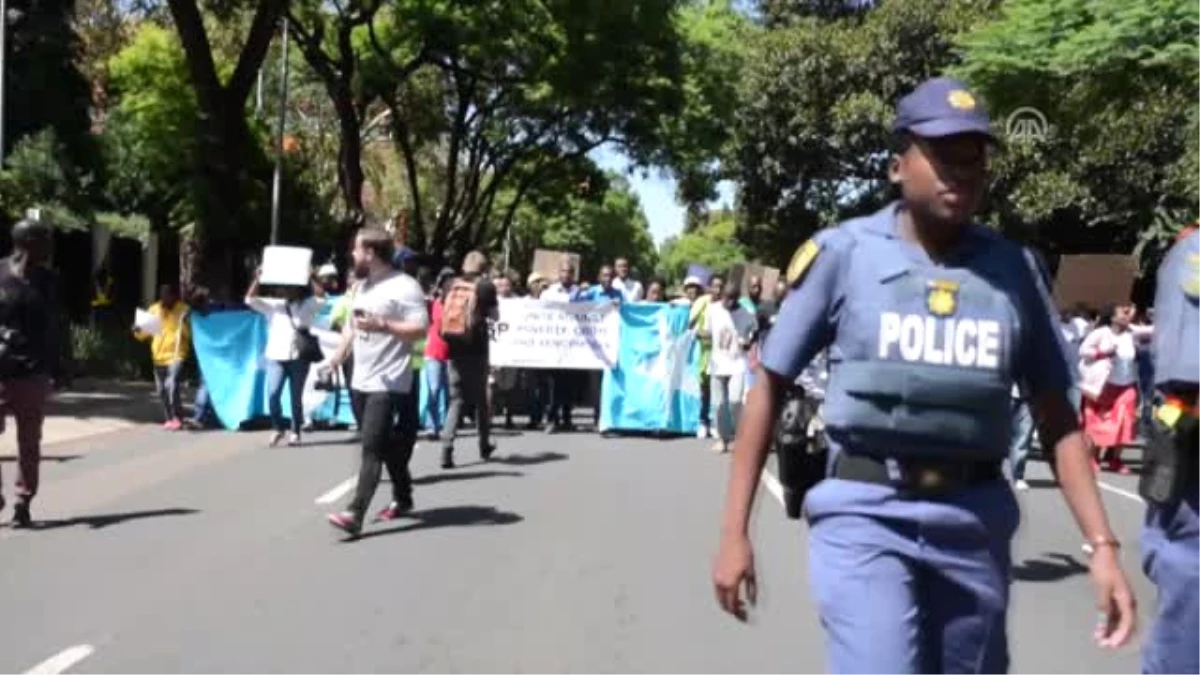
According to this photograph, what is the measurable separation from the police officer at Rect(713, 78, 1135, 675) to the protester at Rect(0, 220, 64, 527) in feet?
22.9

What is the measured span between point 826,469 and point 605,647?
11.2 ft

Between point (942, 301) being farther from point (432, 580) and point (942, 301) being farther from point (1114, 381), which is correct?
point (1114, 381)

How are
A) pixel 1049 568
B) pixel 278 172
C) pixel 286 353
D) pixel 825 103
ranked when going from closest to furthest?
pixel 1049 568 → pixel 286 353 → pixel 278 172 → pixel 825 103

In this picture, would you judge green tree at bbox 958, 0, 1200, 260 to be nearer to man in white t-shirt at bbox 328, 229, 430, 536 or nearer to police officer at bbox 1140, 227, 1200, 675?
man in white t-shirt at bbox 328, 229, 430, 536

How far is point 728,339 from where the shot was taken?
16.6 meters

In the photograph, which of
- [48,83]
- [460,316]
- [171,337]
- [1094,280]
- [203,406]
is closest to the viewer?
[460,316]

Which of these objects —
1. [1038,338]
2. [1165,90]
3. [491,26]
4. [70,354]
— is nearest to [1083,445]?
[1038,338]

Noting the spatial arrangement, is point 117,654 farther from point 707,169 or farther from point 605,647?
point 707,169

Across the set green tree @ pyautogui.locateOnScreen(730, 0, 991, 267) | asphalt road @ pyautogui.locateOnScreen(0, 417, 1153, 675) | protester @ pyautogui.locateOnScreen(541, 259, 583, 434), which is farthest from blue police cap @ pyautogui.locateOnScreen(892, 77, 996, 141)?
green tree @ pyautogui.locateOnScreen(730, 0, 991, 267)

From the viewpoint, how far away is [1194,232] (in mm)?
4520

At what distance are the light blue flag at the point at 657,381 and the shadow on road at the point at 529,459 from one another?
293 cm

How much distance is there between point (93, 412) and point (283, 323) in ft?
13.0

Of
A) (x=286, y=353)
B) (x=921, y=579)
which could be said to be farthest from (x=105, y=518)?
(x=921, y=579)

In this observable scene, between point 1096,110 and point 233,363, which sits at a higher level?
point 1096,110
